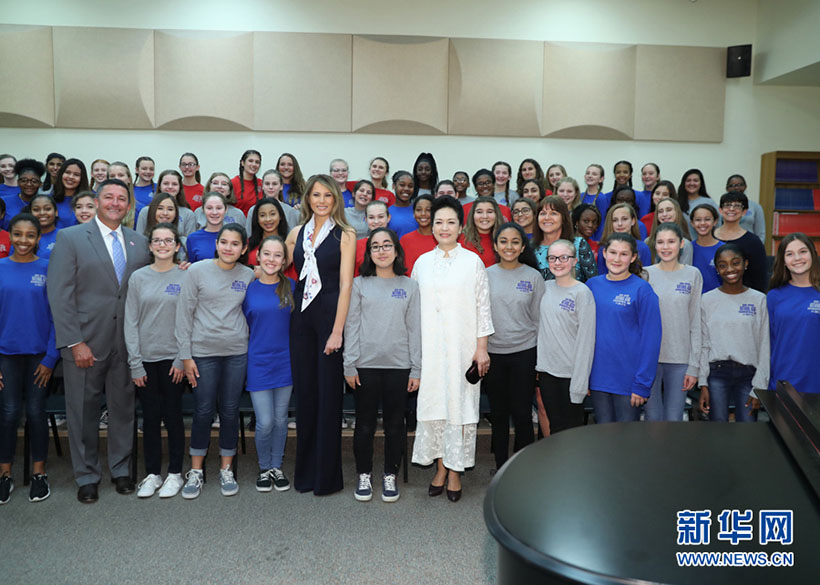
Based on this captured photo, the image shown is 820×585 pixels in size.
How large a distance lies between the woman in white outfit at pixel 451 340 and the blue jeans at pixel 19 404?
2105 millimetres

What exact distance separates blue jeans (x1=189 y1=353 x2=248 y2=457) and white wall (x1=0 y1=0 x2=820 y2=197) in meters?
4.36

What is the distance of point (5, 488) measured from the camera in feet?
11.3

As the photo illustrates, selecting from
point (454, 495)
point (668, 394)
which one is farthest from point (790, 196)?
point (454, 495)

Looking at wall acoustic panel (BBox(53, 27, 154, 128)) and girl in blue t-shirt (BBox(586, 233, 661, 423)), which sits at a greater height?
wall acoustic panel (BBox(53, 27, 154, 128))

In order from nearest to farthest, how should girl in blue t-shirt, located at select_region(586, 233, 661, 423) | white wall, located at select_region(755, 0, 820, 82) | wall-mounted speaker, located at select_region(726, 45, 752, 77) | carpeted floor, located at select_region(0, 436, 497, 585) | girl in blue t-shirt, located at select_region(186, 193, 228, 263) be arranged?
carpeted floor, located at select_region(0, 436, 497, 585)
girl in blue t-shirt, located at select_region(586, 233, 661, 423)
girl in blue t-shirt, located at select_region(186, 193, 228, 263)
white wall, located at select_region(755, 0, 820, 82)
wall-mounted speaker, located at select_region(726, 45, 752, 77)

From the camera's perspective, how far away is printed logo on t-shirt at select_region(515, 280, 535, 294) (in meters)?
3.47

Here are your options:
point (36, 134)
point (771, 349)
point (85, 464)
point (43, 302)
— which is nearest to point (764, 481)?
point (771, 349)

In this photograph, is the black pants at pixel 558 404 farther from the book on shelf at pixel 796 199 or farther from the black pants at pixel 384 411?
the book on shelf at pixel 796 199

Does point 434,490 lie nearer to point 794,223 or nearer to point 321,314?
point 321,314

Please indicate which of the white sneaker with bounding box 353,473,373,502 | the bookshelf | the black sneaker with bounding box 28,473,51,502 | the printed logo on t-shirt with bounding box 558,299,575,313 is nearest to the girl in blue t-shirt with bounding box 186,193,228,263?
the black sneaker with bounding box 28,473,51,502

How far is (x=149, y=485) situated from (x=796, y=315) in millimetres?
3647

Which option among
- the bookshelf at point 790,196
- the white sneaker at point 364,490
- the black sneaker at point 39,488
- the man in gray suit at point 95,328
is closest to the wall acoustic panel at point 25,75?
the man in gray suit at point 95,328

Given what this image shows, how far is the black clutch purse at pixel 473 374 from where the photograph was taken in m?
3.34

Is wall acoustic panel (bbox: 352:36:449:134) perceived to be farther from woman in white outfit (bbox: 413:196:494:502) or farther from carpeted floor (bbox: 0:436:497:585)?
carpeted floor (bbox: 0:436:497:585)
